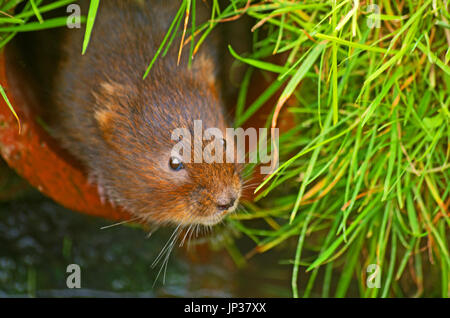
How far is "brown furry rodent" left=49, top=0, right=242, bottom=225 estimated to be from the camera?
2432mm

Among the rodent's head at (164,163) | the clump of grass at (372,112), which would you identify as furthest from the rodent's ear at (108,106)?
the clump of grass at (372,112)

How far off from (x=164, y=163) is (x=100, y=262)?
167 centimetres

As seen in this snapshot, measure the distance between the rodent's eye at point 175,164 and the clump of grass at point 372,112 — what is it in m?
0.44

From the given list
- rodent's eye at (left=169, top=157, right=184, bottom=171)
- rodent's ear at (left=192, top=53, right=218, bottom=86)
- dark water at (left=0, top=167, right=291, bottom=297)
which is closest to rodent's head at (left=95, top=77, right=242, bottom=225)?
rodent's eye at (left=169, top=157, right=184, bottom=171)

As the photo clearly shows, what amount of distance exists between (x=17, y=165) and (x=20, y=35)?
77 centimetres

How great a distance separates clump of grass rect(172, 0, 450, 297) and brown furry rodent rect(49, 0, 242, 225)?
0.88 feet

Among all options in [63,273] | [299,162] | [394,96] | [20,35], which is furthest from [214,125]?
[63,273]

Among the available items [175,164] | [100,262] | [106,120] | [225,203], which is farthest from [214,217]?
[100,262]

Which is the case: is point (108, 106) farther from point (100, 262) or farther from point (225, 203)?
point (100, 262)

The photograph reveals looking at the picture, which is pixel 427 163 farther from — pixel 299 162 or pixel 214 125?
pixel 214 125

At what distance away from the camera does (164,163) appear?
246cm

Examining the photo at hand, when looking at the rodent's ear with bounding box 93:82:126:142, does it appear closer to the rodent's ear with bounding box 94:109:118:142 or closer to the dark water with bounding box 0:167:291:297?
the rodent's ear with bounding box 94:109:118:142

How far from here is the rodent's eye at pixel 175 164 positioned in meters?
2.40

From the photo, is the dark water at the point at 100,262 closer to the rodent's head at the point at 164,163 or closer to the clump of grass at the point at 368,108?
the clump of grass at the point at 368,108
